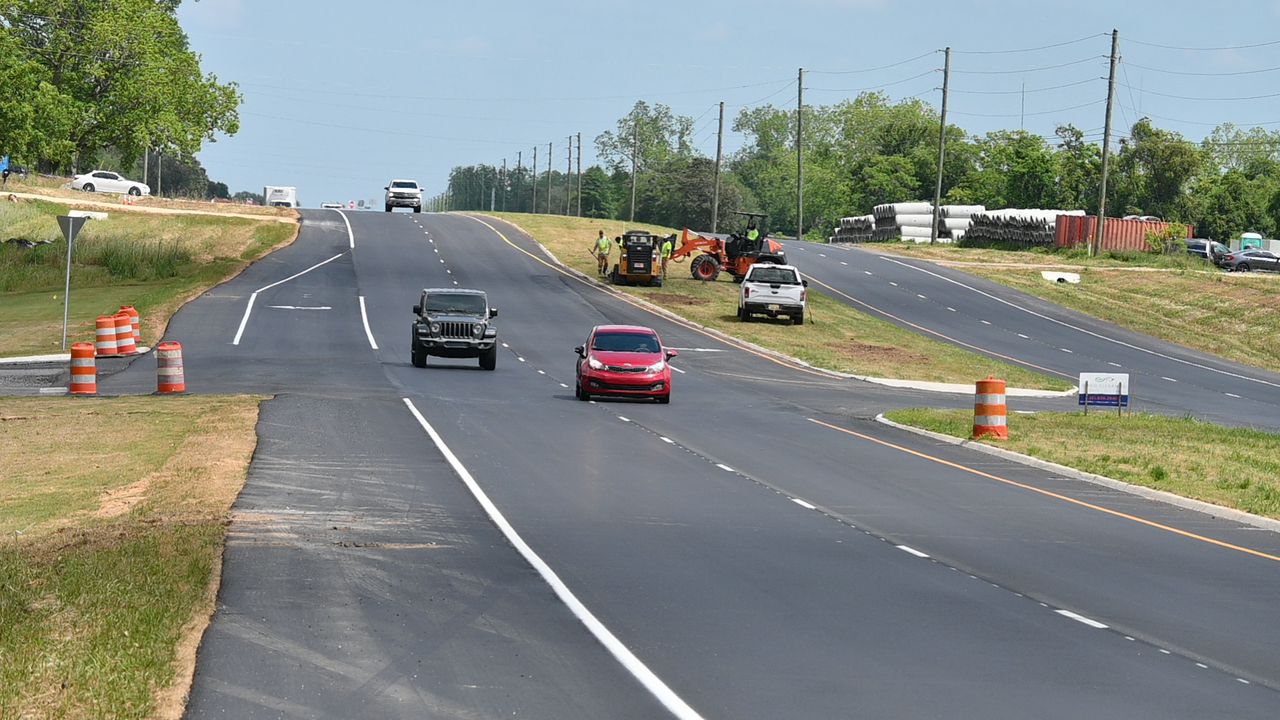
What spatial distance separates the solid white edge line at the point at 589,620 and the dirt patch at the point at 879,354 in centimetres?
2996

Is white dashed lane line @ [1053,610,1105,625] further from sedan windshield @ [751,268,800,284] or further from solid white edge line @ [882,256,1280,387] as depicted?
sedan windshield @ [751,268,800,284]

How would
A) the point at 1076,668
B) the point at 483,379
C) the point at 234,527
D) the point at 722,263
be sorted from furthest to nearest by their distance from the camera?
the point at 722,263 < the point at 483,379 < the point at 234,527 < the point at 1076,668

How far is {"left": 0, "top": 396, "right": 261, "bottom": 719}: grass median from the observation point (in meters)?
8.61

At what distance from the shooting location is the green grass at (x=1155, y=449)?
794 inches

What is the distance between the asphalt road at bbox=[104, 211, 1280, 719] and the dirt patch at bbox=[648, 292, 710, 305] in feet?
102

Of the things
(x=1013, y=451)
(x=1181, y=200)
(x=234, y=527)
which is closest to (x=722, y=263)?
(x=1013, y=451)

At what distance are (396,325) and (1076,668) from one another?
40.7 metres

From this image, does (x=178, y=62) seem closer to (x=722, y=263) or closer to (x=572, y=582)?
(x=722, y=263)

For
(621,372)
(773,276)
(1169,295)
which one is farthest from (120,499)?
(1169,295)

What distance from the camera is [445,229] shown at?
8600 centimetres

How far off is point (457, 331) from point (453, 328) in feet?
0.44

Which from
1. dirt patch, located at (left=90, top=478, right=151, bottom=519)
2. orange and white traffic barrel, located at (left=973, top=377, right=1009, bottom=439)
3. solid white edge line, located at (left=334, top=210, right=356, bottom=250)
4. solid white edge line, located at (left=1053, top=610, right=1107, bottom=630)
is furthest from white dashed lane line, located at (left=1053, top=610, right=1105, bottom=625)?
solid white edge line, located at (left=334, top=210, right=356, bottom=250)

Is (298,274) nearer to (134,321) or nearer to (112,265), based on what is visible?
(112,265)

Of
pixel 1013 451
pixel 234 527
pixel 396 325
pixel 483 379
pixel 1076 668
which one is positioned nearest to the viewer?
pixel 1076 668
